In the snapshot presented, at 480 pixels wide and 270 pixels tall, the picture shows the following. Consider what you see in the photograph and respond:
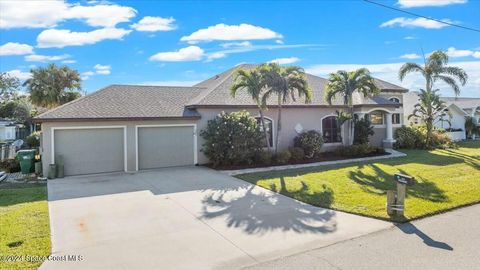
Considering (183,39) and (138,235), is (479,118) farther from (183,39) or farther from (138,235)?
(138,235)

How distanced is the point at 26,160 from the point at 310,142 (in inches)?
516

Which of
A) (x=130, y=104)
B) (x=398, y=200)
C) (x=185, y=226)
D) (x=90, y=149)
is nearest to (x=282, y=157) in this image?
(x=130, y=104)

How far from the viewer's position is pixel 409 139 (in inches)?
859

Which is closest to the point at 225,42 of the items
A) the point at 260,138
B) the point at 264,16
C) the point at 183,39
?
the point at 183,39

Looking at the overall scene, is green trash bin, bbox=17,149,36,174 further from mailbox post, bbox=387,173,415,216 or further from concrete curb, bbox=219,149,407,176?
mailbox post, bbox=387,173,415,216

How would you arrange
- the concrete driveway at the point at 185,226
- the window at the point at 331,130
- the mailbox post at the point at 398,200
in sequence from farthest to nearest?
the window at the point at 331,130
the mailbox post at the point at 398,200
the concrete driveway at the point at 185,226

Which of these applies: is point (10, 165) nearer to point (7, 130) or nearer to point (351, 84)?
point (351, 84)

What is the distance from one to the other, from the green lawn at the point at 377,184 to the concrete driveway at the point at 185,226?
72 centimetres

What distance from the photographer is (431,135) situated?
74.8 feet

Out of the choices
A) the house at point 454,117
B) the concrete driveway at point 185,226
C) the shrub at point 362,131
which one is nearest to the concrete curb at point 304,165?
the shrub at point 362,131

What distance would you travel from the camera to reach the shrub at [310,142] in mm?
17453

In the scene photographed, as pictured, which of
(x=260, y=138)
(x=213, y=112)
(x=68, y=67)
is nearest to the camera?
(x=260, y=138)

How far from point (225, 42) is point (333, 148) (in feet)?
31.5

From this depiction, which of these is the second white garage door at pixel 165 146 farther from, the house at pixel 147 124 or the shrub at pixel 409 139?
the shrub at pixel 409 139
